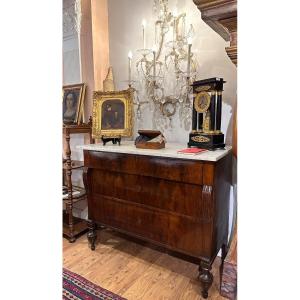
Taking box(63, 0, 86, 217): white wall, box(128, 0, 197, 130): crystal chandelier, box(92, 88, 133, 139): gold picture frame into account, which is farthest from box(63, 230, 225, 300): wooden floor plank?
Answer: box(128, 0, 197, 130): crystal chandelier

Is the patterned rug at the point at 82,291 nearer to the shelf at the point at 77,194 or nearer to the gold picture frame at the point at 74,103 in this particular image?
the shelf at the point at 77,194

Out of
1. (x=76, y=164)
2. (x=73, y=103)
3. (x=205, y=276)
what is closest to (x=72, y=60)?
(x=73, y=103)

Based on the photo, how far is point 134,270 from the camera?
1.80 m

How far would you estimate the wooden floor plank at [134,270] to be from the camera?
157 centimetres

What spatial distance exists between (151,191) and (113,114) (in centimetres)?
78

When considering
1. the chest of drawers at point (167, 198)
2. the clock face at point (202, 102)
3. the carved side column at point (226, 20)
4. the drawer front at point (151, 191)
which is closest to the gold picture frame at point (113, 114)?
the chest of drawers at point (167, 198)

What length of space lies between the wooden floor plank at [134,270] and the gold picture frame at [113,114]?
105cm

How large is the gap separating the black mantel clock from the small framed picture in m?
1.33

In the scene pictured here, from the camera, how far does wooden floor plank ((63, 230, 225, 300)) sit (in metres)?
1.57

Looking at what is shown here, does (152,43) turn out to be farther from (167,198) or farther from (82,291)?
(82,291)

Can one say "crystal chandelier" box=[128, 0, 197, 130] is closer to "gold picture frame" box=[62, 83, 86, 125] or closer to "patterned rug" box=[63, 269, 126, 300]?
"gold picture frame" box=[62, 83, 86, 125]
